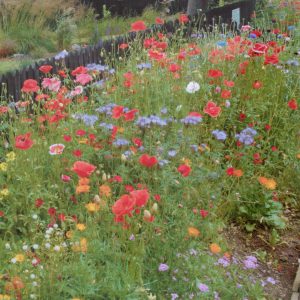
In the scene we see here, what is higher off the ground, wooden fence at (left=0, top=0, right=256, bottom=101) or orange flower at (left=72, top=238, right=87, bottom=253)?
orange flower at (left=72, top=238, right=87, bottom=253)

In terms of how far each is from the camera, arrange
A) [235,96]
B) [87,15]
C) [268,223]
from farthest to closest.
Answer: [87,15], [235,96], [268,223]

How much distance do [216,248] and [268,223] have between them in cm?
141

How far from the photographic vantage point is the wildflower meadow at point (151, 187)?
235 cm

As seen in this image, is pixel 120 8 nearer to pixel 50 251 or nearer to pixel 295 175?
pixel 295 175

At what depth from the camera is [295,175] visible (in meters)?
4.19

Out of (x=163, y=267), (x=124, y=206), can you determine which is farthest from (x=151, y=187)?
(x=124, y=206)

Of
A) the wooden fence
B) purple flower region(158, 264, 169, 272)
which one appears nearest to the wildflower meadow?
purple flower region(158, 264, 169, 272)

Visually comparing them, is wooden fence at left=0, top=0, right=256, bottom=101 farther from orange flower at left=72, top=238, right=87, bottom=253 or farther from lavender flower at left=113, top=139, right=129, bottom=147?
orange flower at left=72, top=238, right=87, bottom=253

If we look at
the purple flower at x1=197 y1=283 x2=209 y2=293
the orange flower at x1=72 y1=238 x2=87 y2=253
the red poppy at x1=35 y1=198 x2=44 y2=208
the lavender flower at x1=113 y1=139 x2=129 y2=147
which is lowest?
the purple flower at x1=197 y1=283 x2=209 y2=293

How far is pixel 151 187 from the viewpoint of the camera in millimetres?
3094

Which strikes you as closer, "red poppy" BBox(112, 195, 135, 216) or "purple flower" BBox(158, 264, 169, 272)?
"red poppy" BBox(112, 195, 135, 216)

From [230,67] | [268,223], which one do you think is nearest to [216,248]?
[268,223]

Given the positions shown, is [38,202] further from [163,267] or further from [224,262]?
[224,262]

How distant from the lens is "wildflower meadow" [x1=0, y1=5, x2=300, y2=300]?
2354mm
